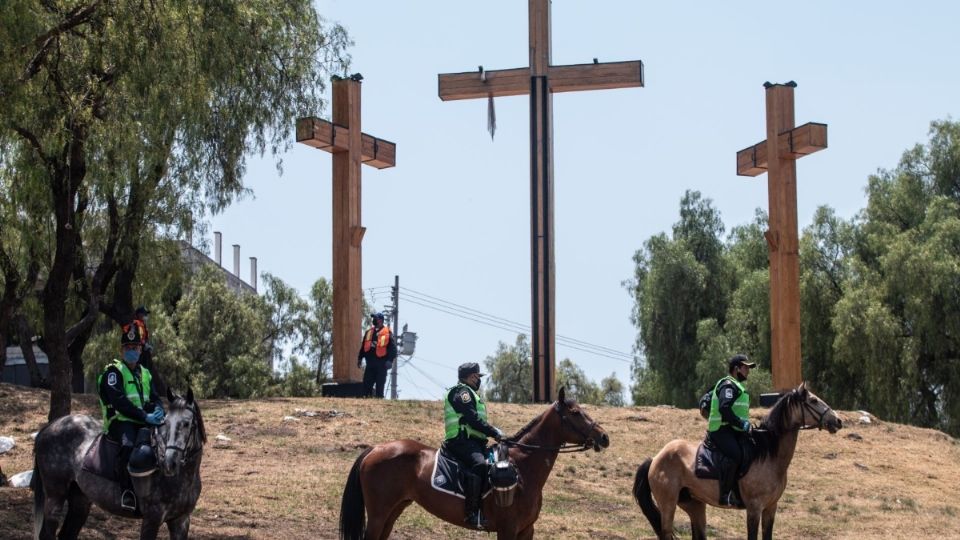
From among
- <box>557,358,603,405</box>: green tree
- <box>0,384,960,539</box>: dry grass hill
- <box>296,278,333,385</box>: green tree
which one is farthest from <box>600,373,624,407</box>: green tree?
<box>0,384,960,539</box>: dry grass hill

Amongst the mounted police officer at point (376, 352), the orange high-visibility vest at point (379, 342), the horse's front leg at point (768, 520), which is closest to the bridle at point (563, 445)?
the horse's front leg at point (768, 520)

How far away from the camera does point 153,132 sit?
1803 centimetres

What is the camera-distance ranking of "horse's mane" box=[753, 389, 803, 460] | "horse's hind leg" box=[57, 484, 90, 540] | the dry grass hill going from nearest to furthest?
"horse's hind leg" box=[57, 484, 90, 540], "horse's mane" box=[753, 389, 803, 460], the dry grass hill

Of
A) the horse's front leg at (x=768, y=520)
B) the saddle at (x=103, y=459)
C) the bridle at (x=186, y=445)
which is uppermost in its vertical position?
the bridle at (x=186, y=445)

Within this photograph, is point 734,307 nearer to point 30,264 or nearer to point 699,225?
point 699,225

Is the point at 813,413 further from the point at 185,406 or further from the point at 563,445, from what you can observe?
the point at 185,406

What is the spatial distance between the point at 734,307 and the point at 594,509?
2145 cm

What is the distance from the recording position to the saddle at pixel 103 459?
1286 cm

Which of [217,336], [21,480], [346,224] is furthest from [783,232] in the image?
[217,336]

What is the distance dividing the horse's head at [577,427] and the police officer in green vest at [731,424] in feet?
7.12

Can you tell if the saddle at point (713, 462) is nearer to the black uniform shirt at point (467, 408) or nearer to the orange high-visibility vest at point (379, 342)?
the black uniform shirt at point (467, 408)

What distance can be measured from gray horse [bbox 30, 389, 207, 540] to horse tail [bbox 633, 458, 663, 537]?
5.73 meters

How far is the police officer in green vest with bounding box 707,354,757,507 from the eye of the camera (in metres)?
15.6

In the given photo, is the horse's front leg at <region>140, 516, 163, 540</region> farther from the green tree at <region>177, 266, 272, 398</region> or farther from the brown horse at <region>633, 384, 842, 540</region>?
the green tree at <region>177, 266, 272, 398</region>
